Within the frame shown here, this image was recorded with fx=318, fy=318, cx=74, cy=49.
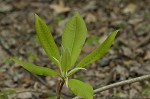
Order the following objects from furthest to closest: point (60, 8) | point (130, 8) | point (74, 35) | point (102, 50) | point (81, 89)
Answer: point (60, 8)
point (130, 8)
point (74, 35)
point (102, 50)
point (81, 89)

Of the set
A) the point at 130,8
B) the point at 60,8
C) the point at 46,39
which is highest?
the point at 60,8

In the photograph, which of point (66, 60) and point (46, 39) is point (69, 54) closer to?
point (66, 60)

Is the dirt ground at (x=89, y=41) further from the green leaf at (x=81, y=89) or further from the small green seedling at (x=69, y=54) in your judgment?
the green leaf at (x=81, y=89)

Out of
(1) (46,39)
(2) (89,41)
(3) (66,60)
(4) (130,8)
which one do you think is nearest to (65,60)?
(3) (66,60)

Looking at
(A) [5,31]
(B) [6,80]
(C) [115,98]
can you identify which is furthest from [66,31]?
(A) [5,31]

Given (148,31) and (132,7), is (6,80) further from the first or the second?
(132,7)

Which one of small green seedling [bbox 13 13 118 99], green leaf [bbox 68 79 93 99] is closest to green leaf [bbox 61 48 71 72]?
small green seedling [bbox 13 13 118 99]

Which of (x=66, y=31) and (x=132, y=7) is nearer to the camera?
(x=66, y=31)
